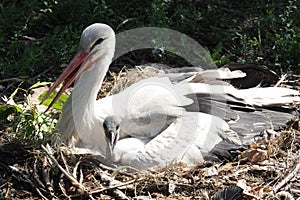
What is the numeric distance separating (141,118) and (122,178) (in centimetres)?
50

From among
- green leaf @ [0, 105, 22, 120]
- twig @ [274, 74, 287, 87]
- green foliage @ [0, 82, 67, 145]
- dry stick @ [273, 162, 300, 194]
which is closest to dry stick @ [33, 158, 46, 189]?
green foliage @ [0, 82, 67, 145]

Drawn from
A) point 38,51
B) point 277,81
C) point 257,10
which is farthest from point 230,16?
point 38,51

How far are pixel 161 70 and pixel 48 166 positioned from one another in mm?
1738

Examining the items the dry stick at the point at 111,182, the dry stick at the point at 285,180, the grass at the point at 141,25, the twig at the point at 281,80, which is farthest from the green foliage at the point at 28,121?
the twig at the point at 281,80

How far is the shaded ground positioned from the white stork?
16 centimetres

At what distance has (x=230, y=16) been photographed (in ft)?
23.7

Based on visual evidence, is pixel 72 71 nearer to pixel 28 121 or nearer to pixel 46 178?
pixel 28 121

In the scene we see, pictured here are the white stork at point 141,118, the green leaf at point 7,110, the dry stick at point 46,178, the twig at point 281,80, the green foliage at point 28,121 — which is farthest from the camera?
the twig at point 281,80

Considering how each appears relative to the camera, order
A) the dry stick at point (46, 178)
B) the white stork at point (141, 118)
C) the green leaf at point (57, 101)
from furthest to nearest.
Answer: the green leaf at point (57, 101) < the white stork at point (141, 118) < the dry stick at point (46, 178)

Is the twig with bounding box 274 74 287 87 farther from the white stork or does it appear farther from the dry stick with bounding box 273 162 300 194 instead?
Answer: the dry stick with bounding box 273 162 300 194

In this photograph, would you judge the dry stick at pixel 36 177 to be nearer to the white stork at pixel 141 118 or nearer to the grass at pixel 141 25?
the white stork at pixel 141 118

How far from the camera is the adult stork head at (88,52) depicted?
16.7 ft

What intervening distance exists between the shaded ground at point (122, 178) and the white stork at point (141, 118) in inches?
6.3

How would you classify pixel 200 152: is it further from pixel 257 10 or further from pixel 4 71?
pixel 257 10
